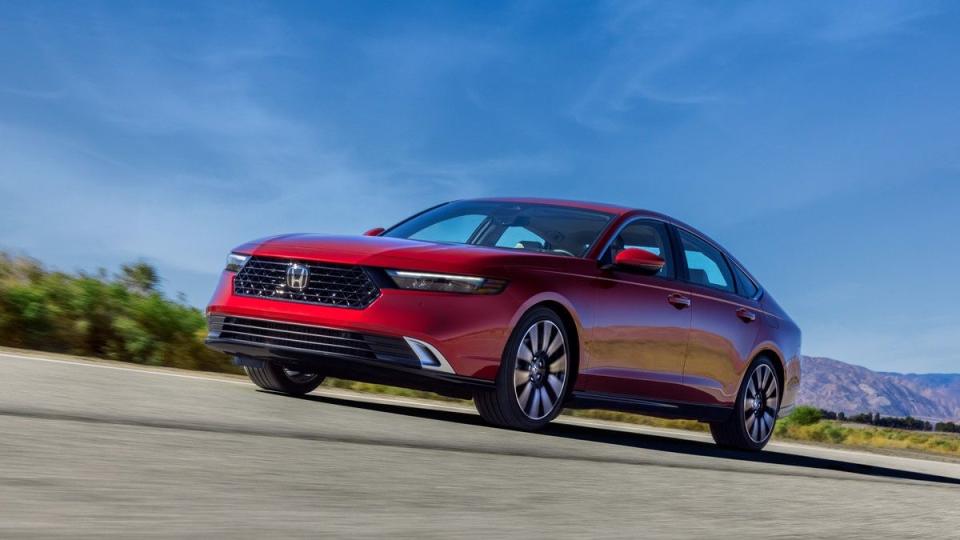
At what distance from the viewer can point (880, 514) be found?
634 cm

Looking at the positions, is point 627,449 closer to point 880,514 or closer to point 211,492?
point 880,514

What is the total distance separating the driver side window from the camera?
980 cm

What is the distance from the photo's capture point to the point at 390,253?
8.44 meters

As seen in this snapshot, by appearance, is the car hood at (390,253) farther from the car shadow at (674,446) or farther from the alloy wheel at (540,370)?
the car shadow at (674,446)

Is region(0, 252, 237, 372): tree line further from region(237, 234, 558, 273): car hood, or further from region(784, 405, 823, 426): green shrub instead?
region(784, 405, 823, 426): green shrub

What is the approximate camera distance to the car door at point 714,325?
10.3 metres

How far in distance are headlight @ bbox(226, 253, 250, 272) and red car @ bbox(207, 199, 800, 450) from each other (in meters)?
0.02

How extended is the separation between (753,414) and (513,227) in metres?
2.78

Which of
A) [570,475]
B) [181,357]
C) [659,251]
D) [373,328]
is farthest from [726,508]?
[181,357]

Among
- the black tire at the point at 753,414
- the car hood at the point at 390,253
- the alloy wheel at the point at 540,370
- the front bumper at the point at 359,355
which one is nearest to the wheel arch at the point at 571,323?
→ the alloy wheel at the point at 540,370

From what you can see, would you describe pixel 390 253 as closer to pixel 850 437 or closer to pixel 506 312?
pixel 506 312

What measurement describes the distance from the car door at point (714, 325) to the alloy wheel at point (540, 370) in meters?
1.62

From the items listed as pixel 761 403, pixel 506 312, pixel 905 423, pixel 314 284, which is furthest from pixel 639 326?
pixel 905 423

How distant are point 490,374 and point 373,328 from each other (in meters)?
0.77
